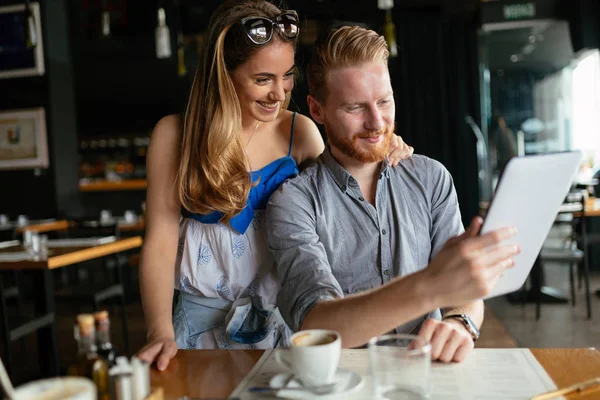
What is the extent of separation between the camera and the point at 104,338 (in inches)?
38.5

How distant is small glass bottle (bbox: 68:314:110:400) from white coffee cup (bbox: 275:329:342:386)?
31 cm

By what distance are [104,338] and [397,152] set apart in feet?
3.31

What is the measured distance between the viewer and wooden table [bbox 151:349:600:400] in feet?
3.50

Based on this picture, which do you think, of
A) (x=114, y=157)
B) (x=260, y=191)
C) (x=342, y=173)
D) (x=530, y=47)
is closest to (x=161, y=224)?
(x=260, y=191)

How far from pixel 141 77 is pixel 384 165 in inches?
360

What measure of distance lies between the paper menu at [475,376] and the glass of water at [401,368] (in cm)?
6

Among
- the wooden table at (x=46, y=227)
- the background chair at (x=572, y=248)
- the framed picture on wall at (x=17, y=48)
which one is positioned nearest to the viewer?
the background chair at (x=572, y=248)

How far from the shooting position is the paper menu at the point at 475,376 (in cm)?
101

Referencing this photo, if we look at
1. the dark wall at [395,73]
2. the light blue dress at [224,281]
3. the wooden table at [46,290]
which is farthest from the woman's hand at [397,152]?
the dark wall at [395,73]

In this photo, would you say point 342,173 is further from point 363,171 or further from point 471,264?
point 471,264

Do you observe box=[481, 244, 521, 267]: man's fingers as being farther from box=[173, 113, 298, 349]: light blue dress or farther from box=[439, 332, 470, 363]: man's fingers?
box=[173, 113, 298, 349]: light blue dress

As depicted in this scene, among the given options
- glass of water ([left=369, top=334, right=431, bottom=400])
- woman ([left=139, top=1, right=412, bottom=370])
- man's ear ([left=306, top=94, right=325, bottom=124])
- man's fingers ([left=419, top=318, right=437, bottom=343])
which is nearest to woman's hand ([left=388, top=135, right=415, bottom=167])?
woman ([left=139, top=1, right=412, bottom=370])

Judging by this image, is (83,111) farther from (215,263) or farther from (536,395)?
(536,395)

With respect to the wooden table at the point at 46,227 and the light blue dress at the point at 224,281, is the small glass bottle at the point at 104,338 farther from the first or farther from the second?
the wooden table at the point at 46,227
